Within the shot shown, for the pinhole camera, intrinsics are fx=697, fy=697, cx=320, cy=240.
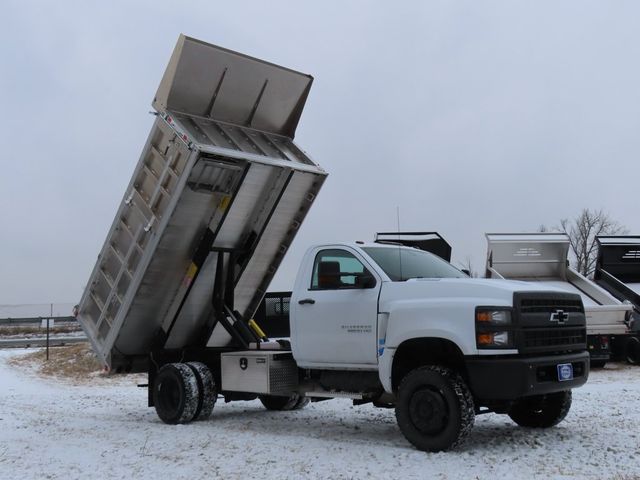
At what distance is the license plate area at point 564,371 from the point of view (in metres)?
6.86

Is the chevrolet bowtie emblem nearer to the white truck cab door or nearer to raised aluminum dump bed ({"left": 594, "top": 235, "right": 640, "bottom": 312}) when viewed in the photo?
the white truck cab door

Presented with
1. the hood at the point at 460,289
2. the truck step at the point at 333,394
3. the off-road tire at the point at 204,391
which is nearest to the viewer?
the hood at the point at 460,289

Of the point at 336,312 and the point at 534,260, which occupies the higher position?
the point at 534,260

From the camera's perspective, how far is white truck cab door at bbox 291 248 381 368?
24.5 feet

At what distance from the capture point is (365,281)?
24.5 feet

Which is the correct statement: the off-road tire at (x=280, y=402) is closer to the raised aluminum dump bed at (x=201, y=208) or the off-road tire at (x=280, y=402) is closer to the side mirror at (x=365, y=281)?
the raised aluminum dump bed at (x=201, y=208)

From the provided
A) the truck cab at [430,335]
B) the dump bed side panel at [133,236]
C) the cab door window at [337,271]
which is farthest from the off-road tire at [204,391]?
the cab door window at [337,271]

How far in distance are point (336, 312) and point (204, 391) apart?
248cm

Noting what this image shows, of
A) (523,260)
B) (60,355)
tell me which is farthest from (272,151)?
(60,355)

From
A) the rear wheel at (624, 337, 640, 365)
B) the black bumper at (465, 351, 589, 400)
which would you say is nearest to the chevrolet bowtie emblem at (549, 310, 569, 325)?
the black bumper at (465, 351, 589, 400)

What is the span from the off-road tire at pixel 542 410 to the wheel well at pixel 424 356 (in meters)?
1.17

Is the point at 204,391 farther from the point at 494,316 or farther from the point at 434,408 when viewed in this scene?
the point at 494,316

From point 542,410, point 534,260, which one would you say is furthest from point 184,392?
point 534,260

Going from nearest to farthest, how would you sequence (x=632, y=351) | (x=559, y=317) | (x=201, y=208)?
(x=559, y=317) < (x=201, y=208) < (x=632, y=351)
